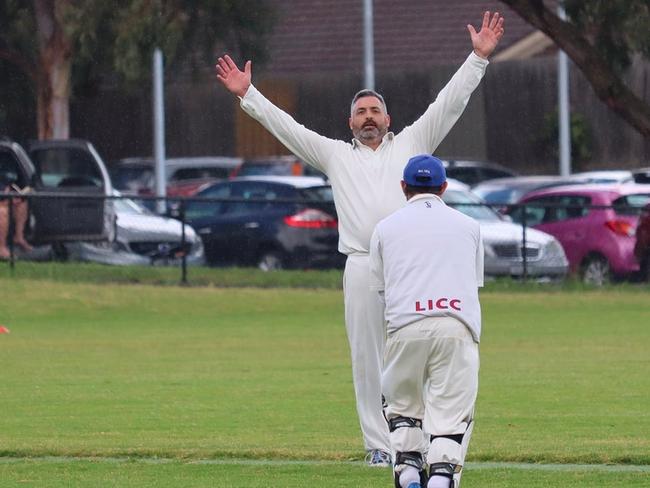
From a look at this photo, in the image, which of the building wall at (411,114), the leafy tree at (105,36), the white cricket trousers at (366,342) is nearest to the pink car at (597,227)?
the leafy tree at (105,36)

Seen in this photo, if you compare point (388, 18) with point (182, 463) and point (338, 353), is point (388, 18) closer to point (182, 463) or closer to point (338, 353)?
point (338, 353)

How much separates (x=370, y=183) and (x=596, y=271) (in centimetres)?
1764

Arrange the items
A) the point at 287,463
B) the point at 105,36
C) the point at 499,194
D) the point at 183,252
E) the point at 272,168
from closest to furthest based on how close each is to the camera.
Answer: the point at 287,463 → the point at 183,252 → the point at 499,194 → the point at 105,36 → the point at 272,168

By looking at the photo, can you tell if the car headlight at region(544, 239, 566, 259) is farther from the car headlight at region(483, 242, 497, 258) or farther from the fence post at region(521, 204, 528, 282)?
the car headlight at region(483, 242, 497, 258)

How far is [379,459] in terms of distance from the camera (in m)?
10.5

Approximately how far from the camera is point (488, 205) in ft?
90.6

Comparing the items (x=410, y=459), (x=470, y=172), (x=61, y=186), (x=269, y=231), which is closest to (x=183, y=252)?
(x=269, y=231)

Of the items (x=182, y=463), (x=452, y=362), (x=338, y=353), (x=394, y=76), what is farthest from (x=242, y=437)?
(x=394, y=76)

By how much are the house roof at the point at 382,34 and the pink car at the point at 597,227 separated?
22.7m

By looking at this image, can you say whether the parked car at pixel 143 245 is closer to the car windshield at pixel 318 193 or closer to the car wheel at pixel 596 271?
the car windshield at pixel 318 193

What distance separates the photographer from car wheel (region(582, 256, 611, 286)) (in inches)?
1084

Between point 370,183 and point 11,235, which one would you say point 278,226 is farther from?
point 370,183

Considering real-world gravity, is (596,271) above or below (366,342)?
below

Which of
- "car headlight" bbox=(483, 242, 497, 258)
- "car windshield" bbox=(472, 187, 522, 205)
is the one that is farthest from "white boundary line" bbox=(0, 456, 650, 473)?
"car windshield" bbox=(472, 187, 522, 205)
